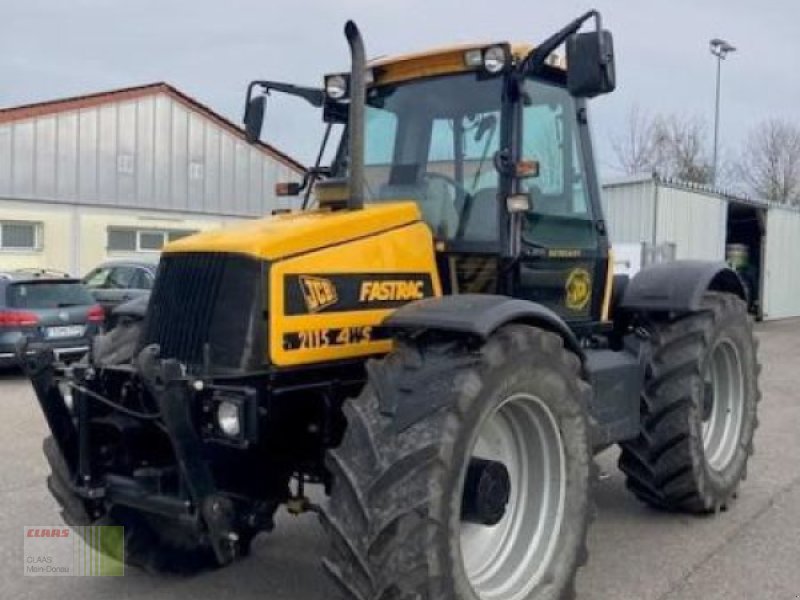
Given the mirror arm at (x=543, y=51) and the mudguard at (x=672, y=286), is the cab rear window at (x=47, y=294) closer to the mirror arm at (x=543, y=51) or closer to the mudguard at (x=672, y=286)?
the mudguard at (x=672, y=286)

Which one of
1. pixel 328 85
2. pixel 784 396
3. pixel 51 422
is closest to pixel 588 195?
pixel 328 85

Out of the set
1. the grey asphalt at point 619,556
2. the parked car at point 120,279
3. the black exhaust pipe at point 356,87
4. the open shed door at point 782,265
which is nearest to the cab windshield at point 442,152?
the black exhaust pipe at point 356,87

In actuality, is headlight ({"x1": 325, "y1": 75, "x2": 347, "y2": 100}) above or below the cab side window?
above

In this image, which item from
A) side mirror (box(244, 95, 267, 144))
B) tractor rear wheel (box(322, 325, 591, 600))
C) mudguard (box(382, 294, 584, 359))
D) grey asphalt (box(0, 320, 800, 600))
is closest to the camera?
tractor rear wheel (box(322, 325, 591, 600))

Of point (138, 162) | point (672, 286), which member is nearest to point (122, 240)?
point (138, 162)

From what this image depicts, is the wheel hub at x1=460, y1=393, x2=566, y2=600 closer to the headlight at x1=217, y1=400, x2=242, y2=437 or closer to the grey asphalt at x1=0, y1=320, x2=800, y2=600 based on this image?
the grey asphalt at x1=0, y1=320, x2=800, y2=600

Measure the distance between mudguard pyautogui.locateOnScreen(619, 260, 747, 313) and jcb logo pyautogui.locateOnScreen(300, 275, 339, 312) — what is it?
2.49 meters

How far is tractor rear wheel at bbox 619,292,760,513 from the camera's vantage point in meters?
5.84

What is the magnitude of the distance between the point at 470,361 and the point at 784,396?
370 inches

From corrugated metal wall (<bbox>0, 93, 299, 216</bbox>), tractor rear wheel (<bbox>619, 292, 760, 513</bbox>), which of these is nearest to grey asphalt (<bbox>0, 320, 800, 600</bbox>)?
tractor rear wheel (<bbox>619, 292, 760, 513</bbox>)

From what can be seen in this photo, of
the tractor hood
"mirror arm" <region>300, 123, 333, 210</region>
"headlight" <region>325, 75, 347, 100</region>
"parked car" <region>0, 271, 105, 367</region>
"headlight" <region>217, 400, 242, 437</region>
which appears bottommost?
"parked car" <region>0, 271, 105, 367</region>

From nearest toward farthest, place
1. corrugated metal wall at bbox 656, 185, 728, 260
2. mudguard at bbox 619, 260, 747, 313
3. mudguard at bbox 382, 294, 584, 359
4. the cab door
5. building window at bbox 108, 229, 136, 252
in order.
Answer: mudguard at bbox 382, 294, 584, 359 < the cab door < mudguard at bbox 619, 260, 747, 313 < corrugated metal wall at bbox 656, 185, 728, 260 < building window at bbox 108, 229, 136, 252

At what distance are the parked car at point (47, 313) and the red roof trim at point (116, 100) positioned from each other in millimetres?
9914

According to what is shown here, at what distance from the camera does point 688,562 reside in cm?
527
